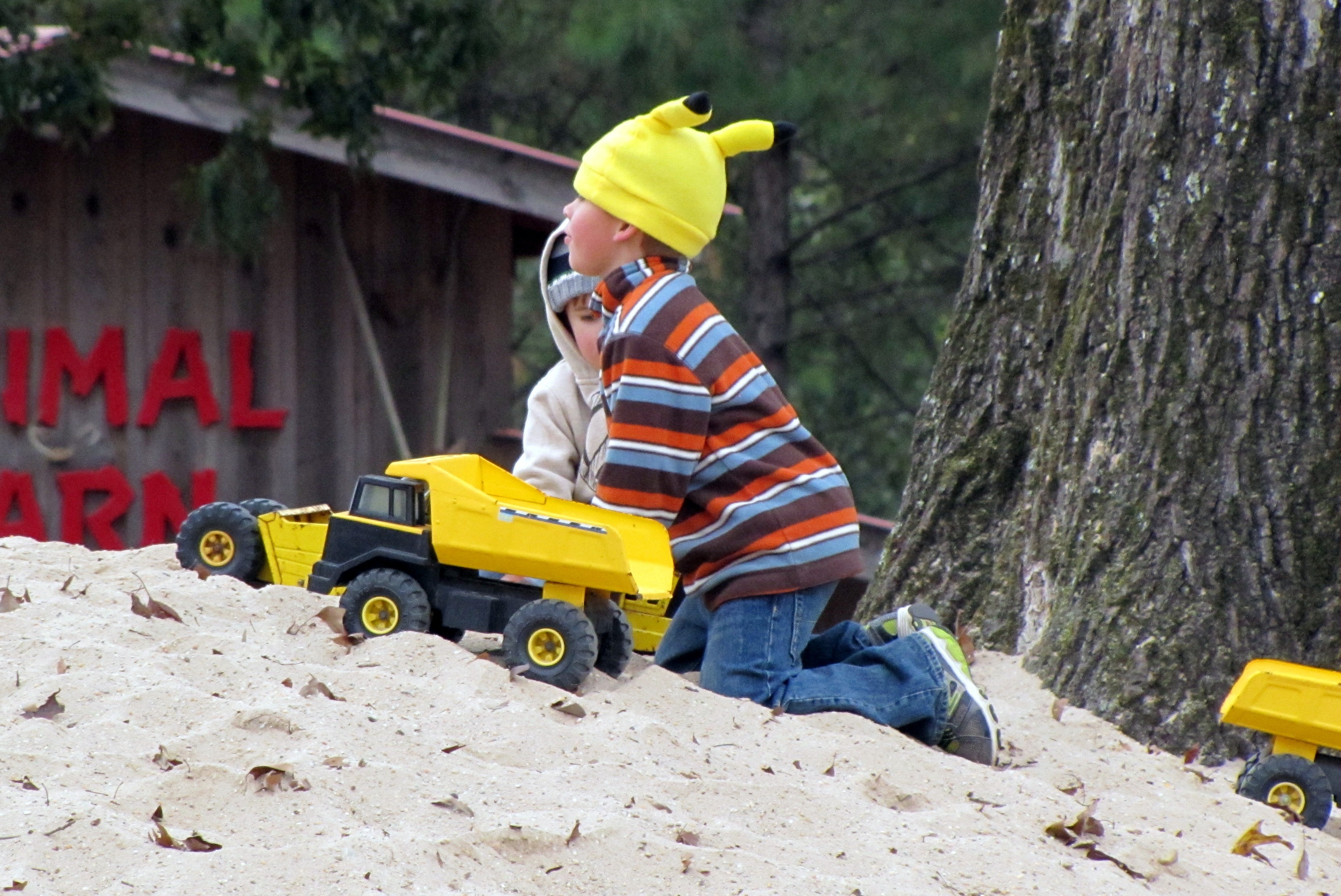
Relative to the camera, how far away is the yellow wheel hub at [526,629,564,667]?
10.2ft

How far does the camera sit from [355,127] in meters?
7.39

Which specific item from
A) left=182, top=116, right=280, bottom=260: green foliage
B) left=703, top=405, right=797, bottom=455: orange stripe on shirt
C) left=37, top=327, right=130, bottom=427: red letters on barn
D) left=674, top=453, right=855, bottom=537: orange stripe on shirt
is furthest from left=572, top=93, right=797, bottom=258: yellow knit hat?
left=37, top=327, right=130, bottom=427: red letters on barn

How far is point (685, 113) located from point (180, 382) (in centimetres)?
528

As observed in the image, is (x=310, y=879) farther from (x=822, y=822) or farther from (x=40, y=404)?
(x=40, y=404)

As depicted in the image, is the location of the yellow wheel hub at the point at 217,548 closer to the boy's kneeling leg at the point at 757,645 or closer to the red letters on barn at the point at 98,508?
the boy's kneeling leg at the point at 757,645

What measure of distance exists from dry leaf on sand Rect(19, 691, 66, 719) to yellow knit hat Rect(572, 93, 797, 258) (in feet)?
5.31

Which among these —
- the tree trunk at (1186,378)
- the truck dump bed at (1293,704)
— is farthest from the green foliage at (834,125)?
the truck dump bed at (1293,704)

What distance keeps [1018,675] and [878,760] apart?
1.13 metres

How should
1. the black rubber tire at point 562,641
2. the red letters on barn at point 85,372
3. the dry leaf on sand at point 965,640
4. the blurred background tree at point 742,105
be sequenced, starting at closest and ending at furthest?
the black rubber tire at point 562,641, the dry leaf on sand at point 965,640, the blurred background tree at point 742,105, the red letters on barn at point 85,372

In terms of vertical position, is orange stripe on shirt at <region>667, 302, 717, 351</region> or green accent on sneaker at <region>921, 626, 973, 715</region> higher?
orange stripe on shirt at <region>667, 302, 717, 351</region>

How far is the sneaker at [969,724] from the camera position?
3398mm

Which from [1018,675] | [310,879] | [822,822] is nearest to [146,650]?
[310,879]

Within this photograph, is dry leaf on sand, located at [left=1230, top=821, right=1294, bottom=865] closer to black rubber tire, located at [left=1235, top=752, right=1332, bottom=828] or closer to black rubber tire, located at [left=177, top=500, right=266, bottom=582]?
black rubber tire, located at [left=1235, top=752, right=1332, bottom=828]

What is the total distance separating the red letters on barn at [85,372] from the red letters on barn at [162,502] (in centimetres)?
35
